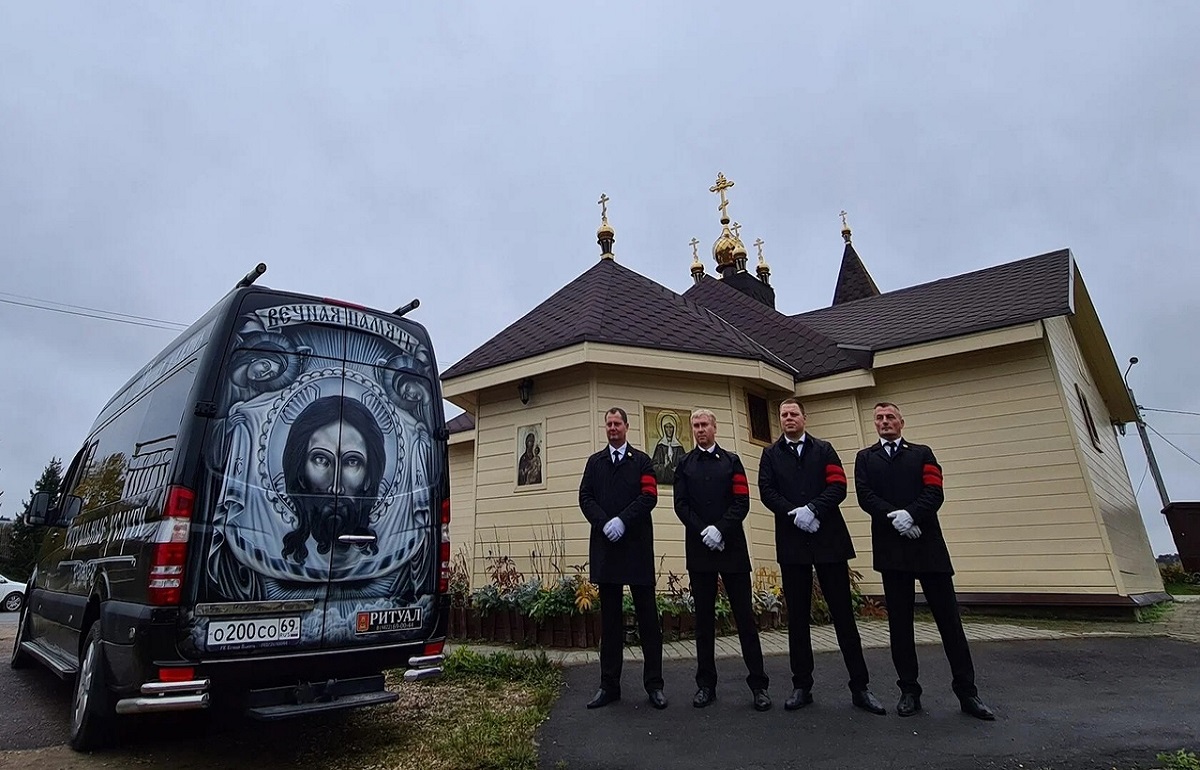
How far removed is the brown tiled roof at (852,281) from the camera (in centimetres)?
1973

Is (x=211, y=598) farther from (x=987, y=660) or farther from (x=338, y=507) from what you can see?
(x=987, y=660)

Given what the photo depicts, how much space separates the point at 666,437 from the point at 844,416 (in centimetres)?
270

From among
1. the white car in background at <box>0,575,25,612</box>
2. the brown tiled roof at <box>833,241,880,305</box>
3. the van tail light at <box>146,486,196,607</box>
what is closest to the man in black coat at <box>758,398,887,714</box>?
the van tail light at <box>146,486,196,607</box>

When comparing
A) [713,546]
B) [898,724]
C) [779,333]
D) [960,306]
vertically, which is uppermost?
[779,333]

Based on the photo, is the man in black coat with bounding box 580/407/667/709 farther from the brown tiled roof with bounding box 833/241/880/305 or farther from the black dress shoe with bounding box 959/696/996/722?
the brown tiled roof with bounding box 833/241/880/305

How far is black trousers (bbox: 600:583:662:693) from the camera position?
149 inches

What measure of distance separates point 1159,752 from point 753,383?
578cm

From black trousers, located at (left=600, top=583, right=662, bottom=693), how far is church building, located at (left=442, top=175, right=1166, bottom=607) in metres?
3.02

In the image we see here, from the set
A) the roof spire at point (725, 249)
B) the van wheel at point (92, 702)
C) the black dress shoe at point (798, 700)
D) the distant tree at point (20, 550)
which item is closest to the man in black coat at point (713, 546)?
the black dress shoe at point (798, 700)

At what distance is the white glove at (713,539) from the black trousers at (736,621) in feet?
0.70

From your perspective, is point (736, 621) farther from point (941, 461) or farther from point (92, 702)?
point (941, 461)

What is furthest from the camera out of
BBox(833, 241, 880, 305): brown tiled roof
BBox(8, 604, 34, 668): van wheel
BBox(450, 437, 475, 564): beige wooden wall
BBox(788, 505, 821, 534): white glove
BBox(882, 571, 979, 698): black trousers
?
BBox(833, 241, 880, 305): brown tiled roof

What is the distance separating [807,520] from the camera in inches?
142

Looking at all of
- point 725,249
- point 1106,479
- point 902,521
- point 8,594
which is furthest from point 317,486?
point 8,594
